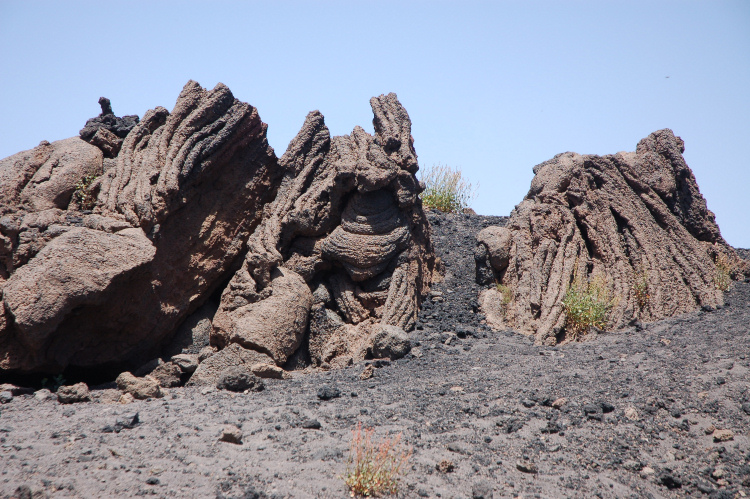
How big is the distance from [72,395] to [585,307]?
7.43 m

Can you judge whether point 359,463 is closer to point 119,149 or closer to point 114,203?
point 114,203

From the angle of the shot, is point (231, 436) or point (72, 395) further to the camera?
point (72, 395)

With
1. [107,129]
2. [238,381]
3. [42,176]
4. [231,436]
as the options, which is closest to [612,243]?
[238,381]

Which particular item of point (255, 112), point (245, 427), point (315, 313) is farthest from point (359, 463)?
point (255, 112)

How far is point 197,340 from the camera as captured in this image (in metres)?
9.45

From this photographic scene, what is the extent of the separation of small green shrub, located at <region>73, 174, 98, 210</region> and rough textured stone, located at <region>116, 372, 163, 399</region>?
283cm

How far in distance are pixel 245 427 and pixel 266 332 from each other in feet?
9.18

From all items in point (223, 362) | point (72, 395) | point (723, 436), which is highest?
point (723, 436)

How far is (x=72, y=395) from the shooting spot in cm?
712

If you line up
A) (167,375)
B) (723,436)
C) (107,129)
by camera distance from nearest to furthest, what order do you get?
(723,436)
(167,375)
(107,129)

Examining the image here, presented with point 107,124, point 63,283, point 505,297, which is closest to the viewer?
point 63,283

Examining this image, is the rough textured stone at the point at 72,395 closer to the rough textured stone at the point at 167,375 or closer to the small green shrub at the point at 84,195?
the rough textured stone at the point at 167,375

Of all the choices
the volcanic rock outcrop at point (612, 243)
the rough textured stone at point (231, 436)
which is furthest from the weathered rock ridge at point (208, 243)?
the rough textured stone at point (231, 436)

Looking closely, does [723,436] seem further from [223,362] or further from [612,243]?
[223,362]
